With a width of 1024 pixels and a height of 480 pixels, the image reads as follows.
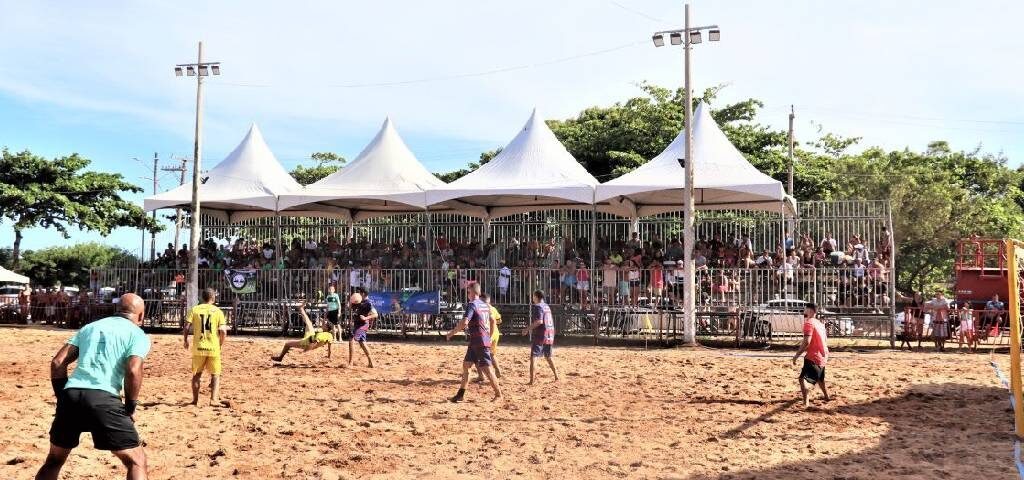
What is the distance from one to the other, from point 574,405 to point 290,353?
8.30m

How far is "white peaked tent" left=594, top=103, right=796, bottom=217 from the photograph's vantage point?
67.6ft

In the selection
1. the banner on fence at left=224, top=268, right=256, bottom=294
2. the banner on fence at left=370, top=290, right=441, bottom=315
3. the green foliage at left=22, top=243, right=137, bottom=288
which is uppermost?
the green foliage at left=22, top=243, right=137, bottom=288

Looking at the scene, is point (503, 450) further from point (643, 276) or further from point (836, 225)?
point (836, 225)

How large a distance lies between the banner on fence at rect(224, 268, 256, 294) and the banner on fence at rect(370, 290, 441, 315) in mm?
3370

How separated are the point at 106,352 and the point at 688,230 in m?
15.5

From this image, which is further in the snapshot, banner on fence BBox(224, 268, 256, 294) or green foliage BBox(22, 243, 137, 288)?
green foliage BBox(22, 243, 137, 288)

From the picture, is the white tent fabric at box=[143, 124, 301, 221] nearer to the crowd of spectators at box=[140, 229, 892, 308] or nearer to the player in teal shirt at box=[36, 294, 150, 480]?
the crowd of spectators at box=[140, 229, 892, 308]

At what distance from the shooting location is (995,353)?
63.8 ft

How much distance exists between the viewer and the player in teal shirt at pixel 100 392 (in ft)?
20.0

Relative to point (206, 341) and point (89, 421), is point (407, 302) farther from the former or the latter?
point (89, 421)

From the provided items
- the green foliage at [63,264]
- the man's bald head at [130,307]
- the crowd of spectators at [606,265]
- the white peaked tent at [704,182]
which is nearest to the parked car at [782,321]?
the crowd of spectators at [606,265]

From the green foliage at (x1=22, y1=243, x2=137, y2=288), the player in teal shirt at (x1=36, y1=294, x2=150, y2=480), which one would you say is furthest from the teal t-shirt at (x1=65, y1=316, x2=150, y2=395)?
the green foliage at (x1=22, y1=243, x2=137, y2=288)

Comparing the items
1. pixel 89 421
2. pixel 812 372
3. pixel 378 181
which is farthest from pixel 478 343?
pixel 378 181

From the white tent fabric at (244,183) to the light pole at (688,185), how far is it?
11185 millimetres
